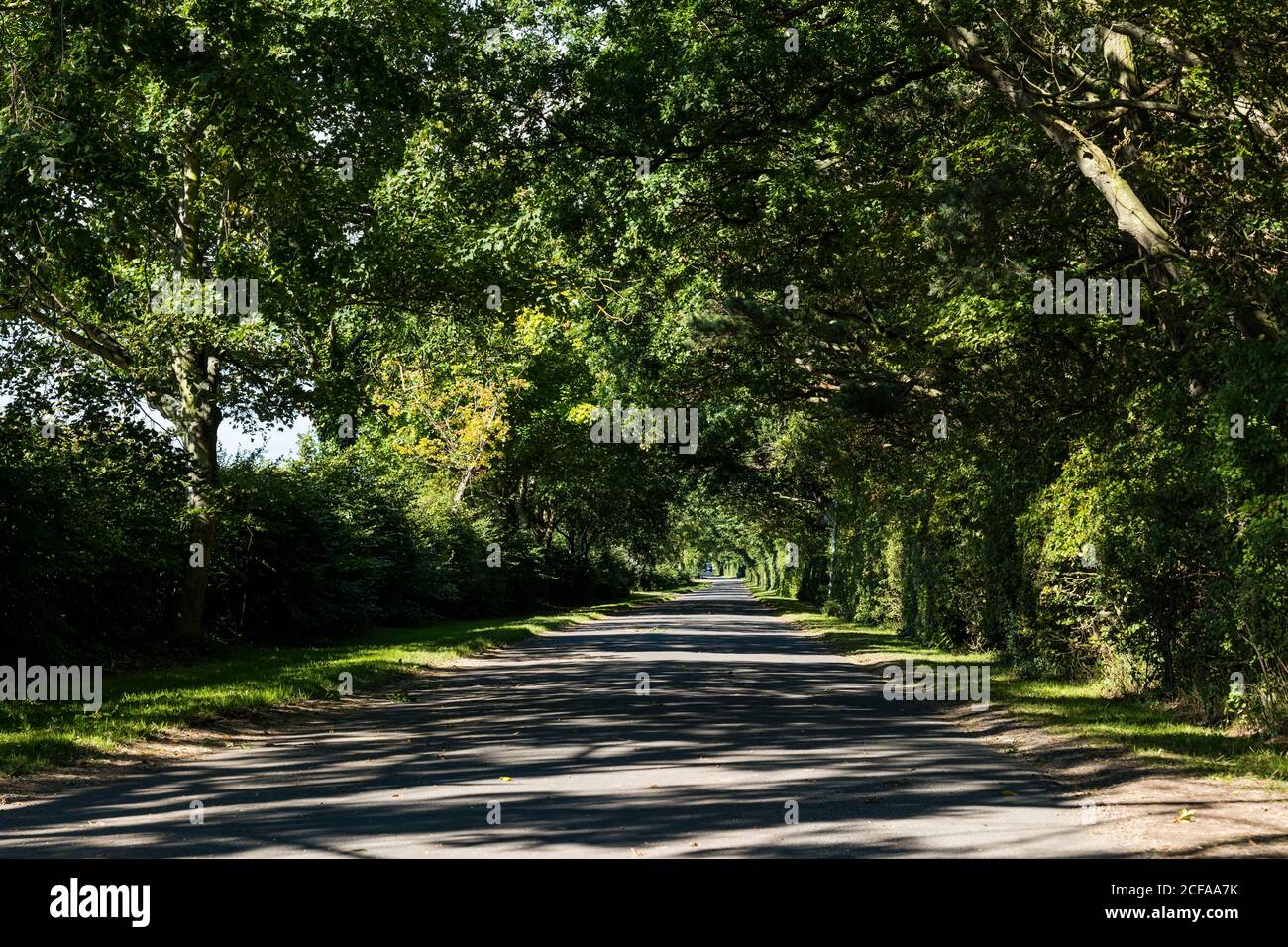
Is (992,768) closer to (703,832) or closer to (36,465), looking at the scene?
(703,832)

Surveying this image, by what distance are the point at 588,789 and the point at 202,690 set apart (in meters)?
8.06

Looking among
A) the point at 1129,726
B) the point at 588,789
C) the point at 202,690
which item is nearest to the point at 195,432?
the point at 202,690

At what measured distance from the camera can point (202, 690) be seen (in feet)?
49.3

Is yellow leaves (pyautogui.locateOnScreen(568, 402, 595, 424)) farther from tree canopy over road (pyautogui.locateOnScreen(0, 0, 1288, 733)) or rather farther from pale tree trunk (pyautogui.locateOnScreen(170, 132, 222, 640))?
pale tree trunk (pyautogui.locateOnScreen(170, 132, 222, 640))

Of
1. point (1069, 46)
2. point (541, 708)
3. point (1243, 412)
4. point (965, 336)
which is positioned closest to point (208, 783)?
point (541, 708)

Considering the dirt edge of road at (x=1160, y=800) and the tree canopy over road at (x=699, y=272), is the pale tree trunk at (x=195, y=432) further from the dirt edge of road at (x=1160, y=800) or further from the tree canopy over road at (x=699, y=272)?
the dirt edge of road at (x=1160, y=800)

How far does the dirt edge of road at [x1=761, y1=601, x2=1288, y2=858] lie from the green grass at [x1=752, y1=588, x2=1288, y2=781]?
1.09 feet

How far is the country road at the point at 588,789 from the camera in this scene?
699 cm

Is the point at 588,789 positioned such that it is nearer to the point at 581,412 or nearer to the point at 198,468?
the point at 198,468

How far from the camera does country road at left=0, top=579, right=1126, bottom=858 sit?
6.99 meters

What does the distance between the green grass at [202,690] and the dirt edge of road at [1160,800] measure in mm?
8402

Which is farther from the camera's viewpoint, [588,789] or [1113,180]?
[1113,180]

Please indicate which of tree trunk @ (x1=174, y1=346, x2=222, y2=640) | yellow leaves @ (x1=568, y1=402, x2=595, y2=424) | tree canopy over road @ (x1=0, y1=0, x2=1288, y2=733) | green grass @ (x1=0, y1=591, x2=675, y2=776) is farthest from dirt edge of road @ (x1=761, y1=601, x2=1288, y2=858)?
yellow leaves @ (x1=568, y1=402, x2=595, y2=424)

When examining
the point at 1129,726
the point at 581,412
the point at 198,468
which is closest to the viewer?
the point at 1129,726
